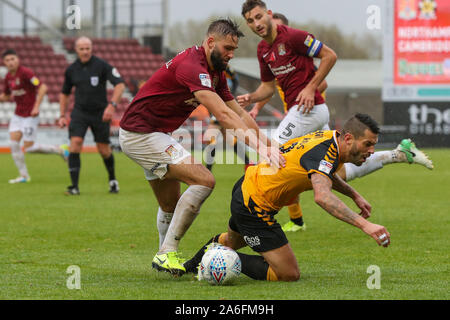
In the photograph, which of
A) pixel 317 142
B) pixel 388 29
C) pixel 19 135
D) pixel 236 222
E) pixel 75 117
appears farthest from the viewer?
pixel 388 29

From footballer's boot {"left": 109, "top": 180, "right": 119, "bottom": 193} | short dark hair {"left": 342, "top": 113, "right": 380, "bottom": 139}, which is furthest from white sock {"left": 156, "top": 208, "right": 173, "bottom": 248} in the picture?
footballer's boot {"left": 109, "top": 180, "right": 119, "bottom": 193}

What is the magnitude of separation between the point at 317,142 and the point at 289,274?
1045mm

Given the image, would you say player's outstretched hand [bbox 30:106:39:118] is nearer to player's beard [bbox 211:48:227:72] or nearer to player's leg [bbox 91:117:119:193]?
player's leg [bbox 91:117:119:193]

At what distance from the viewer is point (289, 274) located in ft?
18.9

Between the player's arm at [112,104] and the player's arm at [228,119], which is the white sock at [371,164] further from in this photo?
the player's arm at [112,104]

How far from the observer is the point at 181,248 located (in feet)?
24.6

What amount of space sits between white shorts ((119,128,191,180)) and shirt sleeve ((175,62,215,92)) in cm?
59

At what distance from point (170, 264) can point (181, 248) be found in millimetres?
1548

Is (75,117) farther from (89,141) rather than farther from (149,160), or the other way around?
(89,141)

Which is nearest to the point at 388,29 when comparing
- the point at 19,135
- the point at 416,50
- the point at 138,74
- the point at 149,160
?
the point at 416,50

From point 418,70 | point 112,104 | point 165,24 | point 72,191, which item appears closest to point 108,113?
point 112,104

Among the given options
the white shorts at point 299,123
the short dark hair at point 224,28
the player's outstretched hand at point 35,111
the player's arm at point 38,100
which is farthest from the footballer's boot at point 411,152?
the player's outstretched hand at point 35,111

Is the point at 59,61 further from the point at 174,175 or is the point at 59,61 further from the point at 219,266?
the point at 219,266

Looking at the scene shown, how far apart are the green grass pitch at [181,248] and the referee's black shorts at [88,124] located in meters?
1.02
